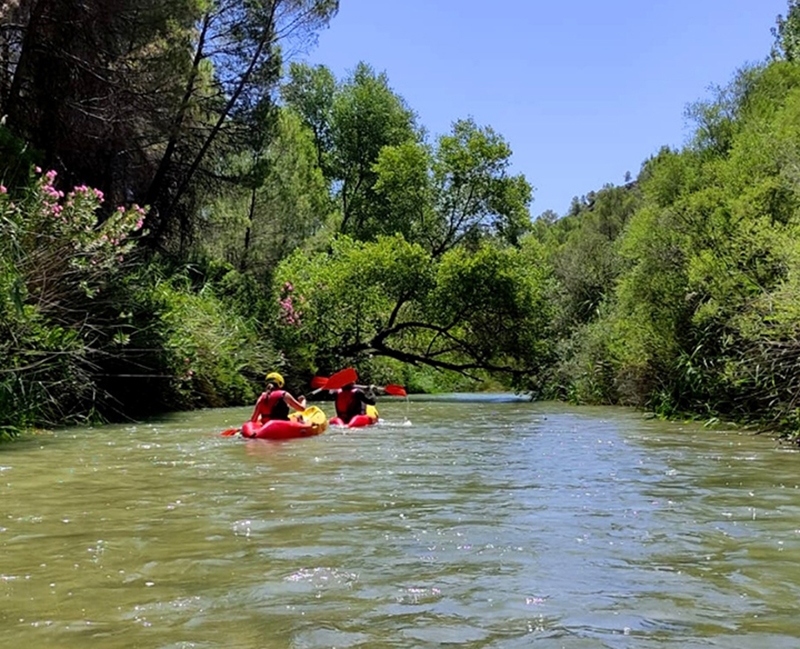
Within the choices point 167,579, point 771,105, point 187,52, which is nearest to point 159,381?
point 187,52

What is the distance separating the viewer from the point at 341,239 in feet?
81.6

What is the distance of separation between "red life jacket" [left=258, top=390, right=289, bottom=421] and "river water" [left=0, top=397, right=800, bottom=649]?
2279 mm

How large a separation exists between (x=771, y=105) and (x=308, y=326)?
12.5 meters

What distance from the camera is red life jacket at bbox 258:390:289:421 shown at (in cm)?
1105

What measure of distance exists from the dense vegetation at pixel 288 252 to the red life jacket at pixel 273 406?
235 cm

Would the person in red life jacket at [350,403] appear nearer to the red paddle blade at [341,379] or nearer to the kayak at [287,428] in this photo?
the red paddle blade at [341,379]

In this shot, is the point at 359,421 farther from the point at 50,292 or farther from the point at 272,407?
the point at 50,292

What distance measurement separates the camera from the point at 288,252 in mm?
26719

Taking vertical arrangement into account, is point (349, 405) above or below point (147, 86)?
below

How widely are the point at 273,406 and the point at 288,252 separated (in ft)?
53.1

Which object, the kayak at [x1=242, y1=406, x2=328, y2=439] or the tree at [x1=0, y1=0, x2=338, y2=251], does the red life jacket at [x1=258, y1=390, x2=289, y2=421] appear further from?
the tree at [x1=0, y1=0, x2=338, y2=251]

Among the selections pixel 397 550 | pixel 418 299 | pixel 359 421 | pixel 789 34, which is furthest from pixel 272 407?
pixel 789 34

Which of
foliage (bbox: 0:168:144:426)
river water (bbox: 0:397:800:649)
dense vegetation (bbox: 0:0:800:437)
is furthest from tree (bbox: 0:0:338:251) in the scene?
river water (bbox: 0:397:800:649)

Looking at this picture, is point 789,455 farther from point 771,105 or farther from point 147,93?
point 147,93
